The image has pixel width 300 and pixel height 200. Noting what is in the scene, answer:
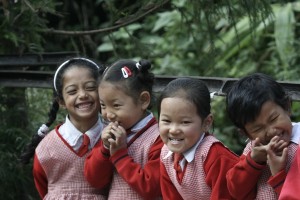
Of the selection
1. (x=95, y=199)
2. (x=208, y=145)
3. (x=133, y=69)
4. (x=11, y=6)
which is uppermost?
(x=11, y=6)

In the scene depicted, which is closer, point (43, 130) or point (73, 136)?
point (73, 136)

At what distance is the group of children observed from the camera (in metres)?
2.88

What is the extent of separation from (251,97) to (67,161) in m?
1.18

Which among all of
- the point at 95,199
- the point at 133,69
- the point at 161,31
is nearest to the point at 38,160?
the point at 95,199

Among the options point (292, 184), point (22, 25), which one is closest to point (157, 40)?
point (22, 25)

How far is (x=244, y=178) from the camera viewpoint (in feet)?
9.57

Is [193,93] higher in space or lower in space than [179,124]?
higher

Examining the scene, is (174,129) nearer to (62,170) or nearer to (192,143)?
(192,143)

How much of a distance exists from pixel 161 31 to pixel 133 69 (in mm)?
5259

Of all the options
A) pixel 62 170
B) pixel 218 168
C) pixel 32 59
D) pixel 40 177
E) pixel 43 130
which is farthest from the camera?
pixel 32 59

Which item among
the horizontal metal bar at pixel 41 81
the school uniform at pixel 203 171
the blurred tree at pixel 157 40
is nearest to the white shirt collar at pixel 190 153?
the school uniform at pixel 203 171

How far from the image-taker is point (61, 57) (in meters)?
4.77

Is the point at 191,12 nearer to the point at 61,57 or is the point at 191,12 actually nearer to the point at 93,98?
the point at 61,57

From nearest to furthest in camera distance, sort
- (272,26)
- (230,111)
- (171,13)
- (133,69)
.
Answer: (230,111) < (133,69) < (272,26) < (171,13)
